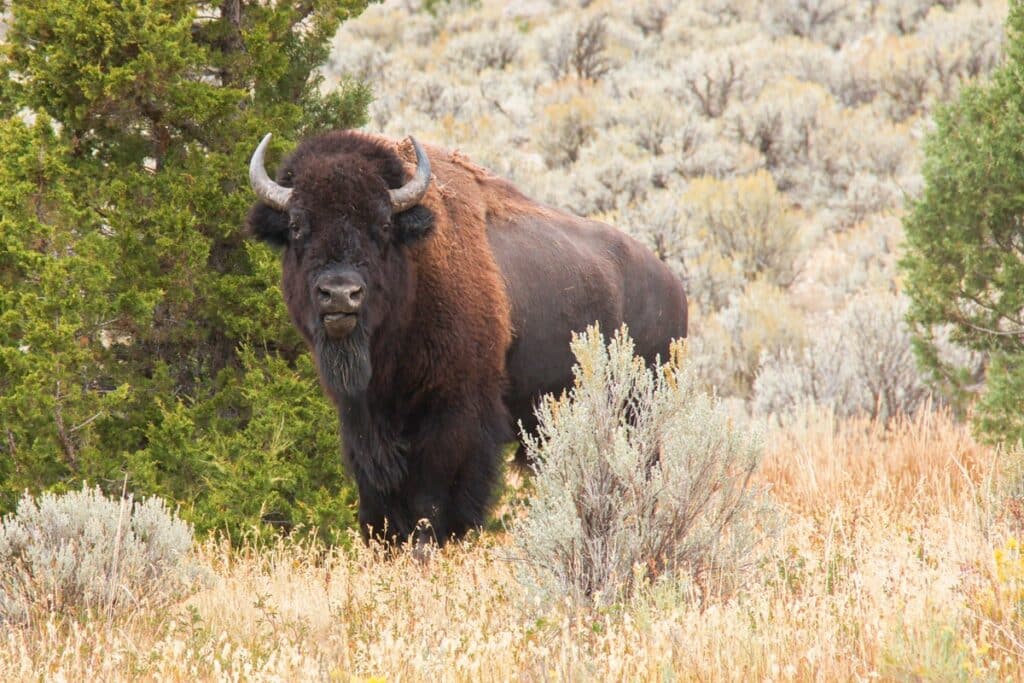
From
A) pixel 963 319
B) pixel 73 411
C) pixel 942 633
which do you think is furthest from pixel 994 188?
pixel 73 411

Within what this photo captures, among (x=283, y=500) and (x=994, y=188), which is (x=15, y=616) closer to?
(x=283, y=500)

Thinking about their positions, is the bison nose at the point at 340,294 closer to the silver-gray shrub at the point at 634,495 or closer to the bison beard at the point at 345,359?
the bison beard at the point at 345,359

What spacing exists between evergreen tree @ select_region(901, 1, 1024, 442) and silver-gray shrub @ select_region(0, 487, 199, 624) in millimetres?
5206

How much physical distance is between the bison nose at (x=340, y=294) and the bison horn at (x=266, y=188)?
0.68 metres

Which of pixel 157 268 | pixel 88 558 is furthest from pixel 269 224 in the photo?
pixel 88 558

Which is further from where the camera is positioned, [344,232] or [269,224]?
[269,224]

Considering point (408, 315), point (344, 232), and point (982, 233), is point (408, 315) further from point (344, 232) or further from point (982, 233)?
point (982, 233)

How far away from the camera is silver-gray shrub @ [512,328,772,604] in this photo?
17.0 ft

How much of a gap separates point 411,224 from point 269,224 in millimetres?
812

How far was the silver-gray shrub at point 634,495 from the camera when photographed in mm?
5188

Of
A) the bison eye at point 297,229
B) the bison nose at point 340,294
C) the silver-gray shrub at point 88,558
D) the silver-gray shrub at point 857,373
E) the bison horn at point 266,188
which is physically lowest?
the silver-gray shrub at point 857,373

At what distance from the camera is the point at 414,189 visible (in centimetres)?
665

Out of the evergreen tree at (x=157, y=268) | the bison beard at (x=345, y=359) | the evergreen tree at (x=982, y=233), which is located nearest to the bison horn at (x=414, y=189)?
the bison beard at (x=345, y=359)

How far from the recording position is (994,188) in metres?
7.89
